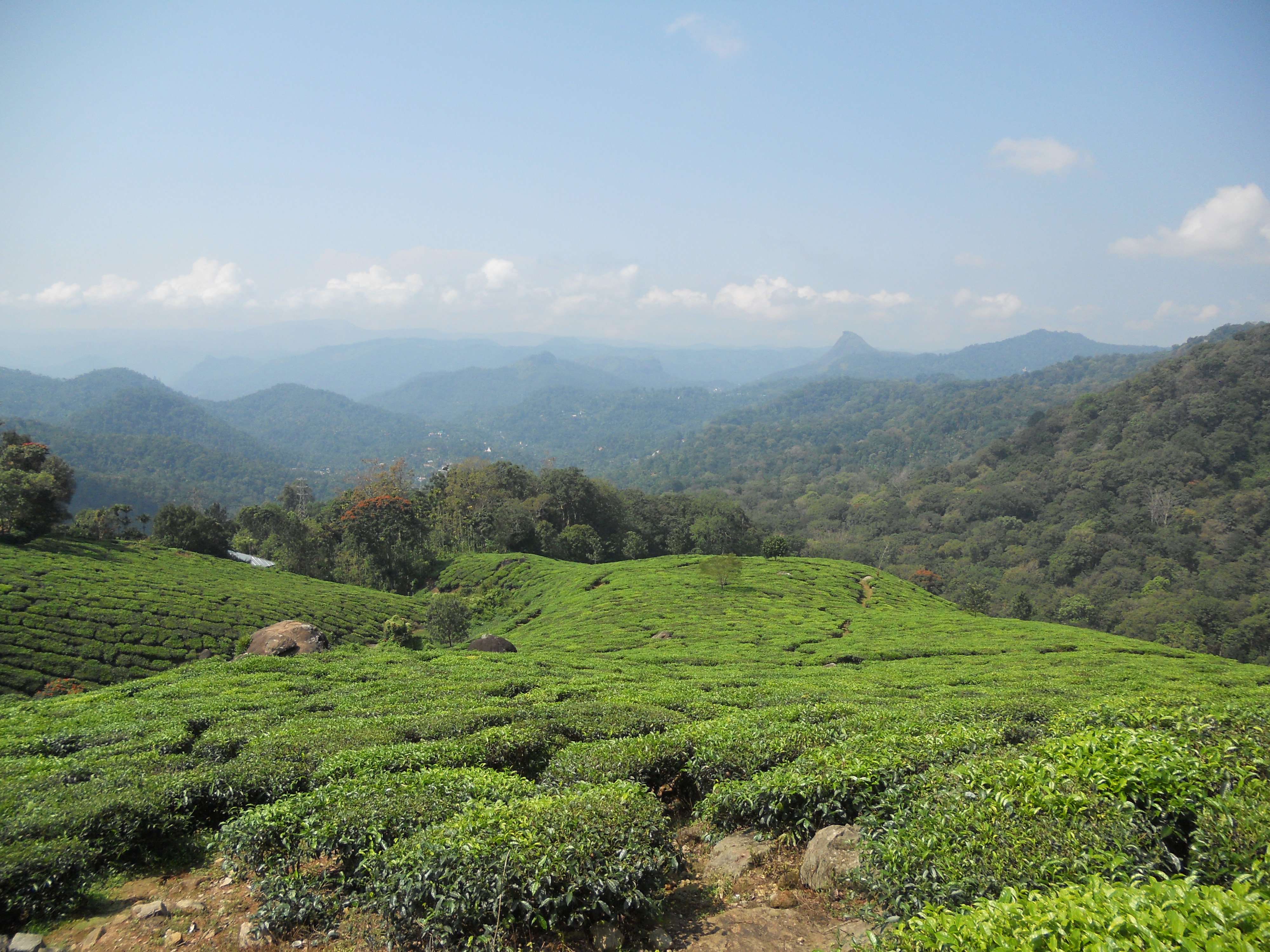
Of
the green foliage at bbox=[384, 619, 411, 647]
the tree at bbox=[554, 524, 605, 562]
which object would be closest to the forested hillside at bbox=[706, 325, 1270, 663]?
the tree at bbox=[554, 524, 605, 562]

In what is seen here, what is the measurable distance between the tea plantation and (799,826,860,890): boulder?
0.81ft

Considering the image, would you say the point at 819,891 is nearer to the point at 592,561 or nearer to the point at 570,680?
the point at 570,680

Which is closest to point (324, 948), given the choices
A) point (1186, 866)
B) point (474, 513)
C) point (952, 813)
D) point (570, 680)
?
point (952, 813)

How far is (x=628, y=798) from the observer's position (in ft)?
23.3

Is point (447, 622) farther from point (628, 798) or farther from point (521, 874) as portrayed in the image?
point (521, 874)

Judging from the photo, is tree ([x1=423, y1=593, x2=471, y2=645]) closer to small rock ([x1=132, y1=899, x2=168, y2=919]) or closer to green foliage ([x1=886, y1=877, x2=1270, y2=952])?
small rock ([x1=132, y1=899, x2=168, y2=919])

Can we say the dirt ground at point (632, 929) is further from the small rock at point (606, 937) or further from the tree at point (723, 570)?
the tree at point (723, 570)

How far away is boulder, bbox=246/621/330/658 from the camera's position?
26578mm

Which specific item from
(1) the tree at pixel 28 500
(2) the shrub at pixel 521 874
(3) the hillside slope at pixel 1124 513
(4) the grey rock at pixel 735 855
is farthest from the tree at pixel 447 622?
(3) the hillside slope at pixel 1124 513

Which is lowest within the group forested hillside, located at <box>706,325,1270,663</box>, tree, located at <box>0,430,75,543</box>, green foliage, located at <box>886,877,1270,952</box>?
forested hillside, located at <box>706,325,1270,663</box>

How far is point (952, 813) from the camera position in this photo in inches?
237

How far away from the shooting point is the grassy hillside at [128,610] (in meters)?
29.8

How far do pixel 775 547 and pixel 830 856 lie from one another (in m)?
59.7

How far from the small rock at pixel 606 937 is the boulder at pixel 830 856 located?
2463 mm
